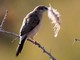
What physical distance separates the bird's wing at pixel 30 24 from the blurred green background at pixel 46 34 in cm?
246

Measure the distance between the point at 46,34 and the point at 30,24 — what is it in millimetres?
4812

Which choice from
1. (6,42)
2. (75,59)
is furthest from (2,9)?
(75,59)

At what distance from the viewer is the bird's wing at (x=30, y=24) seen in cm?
621

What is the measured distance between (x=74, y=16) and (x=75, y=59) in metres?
2.35

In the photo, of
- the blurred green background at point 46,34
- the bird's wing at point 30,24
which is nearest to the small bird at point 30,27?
the bird's wing at point 30,24

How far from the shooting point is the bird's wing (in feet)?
20.4

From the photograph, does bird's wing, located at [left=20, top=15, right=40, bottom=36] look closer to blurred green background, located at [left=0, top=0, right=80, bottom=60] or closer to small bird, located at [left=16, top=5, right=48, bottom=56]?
small bird, located at [left=16, top=5, right=48, bottom=56]

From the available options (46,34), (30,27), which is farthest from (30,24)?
(46,34)

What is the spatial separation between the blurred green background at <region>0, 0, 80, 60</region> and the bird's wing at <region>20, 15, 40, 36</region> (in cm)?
246

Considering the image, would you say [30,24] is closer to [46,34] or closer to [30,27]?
[30,27]

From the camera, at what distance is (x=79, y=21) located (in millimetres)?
11656

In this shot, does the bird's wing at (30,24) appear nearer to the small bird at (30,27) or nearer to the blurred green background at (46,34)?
the small bird at (30,27)

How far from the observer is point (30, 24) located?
639cm

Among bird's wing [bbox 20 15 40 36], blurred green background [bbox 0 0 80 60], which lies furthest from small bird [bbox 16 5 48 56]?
blurred green background [bbox 0 0 80 60]
